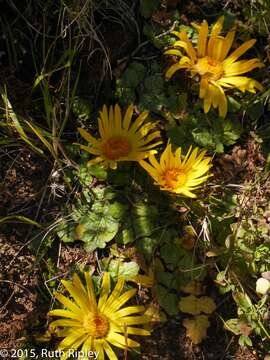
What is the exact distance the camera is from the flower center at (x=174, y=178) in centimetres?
198

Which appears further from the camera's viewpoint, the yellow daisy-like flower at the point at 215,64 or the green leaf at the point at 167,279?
the yellow daisy-like flower at the point at 215,64

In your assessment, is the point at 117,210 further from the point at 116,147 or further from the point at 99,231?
the point at 116,147

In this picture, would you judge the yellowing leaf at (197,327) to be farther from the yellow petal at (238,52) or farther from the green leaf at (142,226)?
the yellow petal at (238,52)

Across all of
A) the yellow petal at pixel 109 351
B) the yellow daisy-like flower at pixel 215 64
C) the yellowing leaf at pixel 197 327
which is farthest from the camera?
the yellow daisy-like flower at pixel 215 64

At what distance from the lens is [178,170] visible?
2.00 meters

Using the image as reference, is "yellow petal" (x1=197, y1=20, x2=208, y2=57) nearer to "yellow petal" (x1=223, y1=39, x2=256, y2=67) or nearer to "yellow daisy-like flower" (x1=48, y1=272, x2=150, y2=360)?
"yellow petal" (x1=223, y1=39, x2=256, y2=67)

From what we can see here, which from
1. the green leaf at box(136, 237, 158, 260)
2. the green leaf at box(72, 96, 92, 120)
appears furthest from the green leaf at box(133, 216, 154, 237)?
the green leaf at box(72, 96, 92, 120)

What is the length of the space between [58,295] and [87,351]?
0.20 m

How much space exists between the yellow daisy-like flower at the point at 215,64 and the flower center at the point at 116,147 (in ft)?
1.00

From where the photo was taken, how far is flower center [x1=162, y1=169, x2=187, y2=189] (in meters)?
1.98

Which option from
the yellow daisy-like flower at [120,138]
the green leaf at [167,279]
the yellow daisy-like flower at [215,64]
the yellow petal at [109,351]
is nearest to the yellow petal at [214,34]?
the yellow daisy-like flower at [215,64]

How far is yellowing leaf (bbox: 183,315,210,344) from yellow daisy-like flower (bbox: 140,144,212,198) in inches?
17.5

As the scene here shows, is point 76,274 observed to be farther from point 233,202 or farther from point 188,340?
point 233,202


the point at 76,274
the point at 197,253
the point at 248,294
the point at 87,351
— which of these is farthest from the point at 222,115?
the point at 87,351
